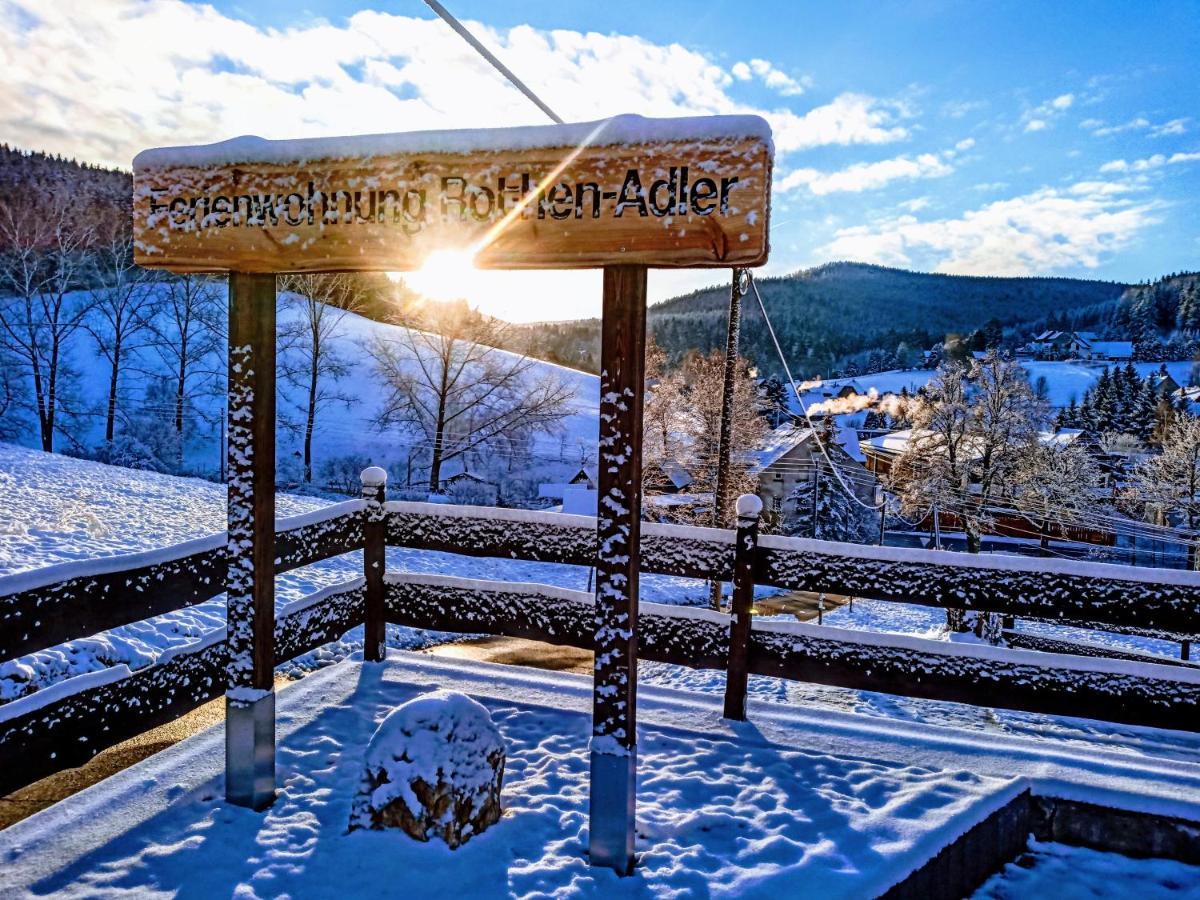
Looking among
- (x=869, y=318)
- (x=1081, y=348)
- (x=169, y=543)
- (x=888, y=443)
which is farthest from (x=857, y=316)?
(x=169, y=543)

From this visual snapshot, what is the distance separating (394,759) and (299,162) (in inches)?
105

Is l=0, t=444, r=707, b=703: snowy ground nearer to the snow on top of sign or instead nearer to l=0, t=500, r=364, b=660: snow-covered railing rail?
l=0, t=500, r=364, b=660: snow-covered railing rail

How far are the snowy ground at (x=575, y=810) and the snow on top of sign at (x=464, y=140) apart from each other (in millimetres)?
2976

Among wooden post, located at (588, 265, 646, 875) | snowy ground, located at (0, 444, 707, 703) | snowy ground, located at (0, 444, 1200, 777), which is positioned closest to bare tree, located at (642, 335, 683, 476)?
snowy ground, located at (0, 444, 707, 703)

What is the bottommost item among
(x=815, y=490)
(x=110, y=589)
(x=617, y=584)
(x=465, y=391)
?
(x=815, y=490)

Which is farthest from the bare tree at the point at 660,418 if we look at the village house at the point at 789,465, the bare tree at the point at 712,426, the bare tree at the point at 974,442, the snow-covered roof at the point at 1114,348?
the snow-covered roof at the point at 1114,348

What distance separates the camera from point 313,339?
29.2 meters

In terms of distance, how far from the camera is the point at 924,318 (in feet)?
498

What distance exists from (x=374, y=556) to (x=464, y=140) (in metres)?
3.37

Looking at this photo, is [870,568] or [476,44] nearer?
[476,44]

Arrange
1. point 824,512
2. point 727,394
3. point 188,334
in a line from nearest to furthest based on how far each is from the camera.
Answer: point 727,394 < point 188,334 < point 824,512

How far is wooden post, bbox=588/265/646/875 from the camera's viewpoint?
3012 mm

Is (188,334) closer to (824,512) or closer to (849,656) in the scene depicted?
(824,512)

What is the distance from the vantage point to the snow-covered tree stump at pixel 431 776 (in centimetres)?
333
